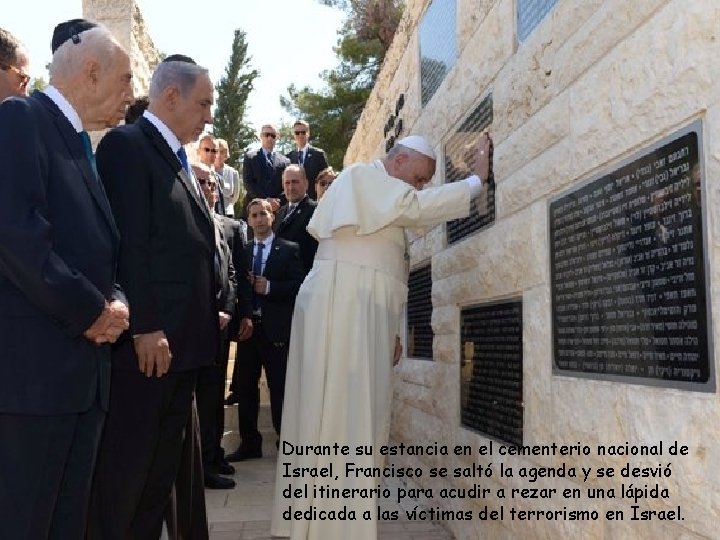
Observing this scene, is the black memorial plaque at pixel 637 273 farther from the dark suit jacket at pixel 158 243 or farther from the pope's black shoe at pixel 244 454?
the pope's black shoe at pixel 244 454

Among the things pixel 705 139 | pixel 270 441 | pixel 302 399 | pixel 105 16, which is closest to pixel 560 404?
pixel 705 139

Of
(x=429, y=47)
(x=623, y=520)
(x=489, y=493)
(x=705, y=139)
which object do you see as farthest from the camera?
(x=429, y=47)

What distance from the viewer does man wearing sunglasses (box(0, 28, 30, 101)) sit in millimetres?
2795

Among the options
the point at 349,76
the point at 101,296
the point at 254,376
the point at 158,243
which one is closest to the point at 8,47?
the point at 158,243

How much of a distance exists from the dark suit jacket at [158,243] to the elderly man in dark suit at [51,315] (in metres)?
0.38

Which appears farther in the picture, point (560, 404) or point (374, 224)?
point (374, 224)

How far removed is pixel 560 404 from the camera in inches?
97.2

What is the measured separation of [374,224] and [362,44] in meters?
19.8

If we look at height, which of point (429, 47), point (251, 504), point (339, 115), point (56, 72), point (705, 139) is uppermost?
point (339, 115)

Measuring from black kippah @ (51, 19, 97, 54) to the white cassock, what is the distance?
4.92 ft

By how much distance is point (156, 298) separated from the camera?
8.29 ft

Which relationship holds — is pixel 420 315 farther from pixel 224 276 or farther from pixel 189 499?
pixel 189 499

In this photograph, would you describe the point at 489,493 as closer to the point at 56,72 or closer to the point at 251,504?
the point at 251,504

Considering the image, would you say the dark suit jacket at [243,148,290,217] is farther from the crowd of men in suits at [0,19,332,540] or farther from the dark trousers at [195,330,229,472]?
the crowd of men in suits at [0,19,332,540]
